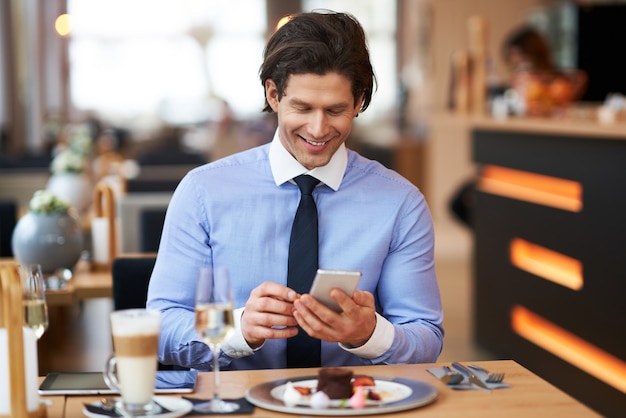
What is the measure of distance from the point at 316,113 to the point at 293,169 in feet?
0.60

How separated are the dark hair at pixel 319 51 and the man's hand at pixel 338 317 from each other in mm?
475

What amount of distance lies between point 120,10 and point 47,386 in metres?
17.0

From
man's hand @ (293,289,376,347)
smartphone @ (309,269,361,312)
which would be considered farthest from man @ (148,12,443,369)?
smartphone @ (309,269,361,312)

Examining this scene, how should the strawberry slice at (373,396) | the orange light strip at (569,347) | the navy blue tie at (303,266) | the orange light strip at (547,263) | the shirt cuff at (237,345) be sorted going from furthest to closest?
the orange light strip at (547,263)
the orange light strip at (569,347)
the navy blue tie at (303,266)
the shirt cuff at (237,345)
the strawberry slice at (373,396)

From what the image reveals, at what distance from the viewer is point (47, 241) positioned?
3.46 metres

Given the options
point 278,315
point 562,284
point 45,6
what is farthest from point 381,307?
point 45,6

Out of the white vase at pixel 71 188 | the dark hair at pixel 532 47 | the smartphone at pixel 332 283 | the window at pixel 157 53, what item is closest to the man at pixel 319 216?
the smartphone at pixel 332 283

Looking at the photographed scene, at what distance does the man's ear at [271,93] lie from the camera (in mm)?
2189

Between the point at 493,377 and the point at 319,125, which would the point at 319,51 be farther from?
the point at 493,377

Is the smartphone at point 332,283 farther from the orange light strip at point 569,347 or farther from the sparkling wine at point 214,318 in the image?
the orange light strip at point 569,347

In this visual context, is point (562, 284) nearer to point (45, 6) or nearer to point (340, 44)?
point (340, 44)

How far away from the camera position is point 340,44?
2094 mm

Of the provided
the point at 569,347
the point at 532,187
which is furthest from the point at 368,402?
the point at 532,187

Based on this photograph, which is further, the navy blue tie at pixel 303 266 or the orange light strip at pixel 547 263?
the orange light strip at pixel 547 263
